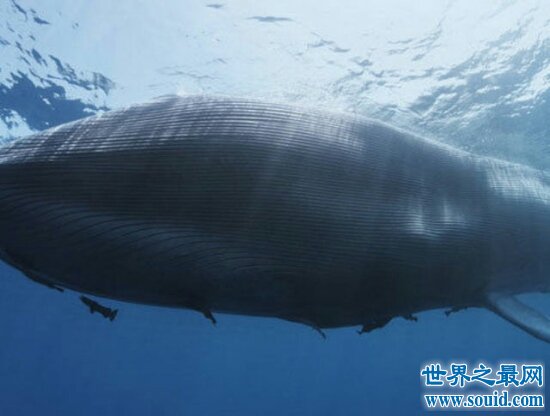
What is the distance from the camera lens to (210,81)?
13352 millimetres

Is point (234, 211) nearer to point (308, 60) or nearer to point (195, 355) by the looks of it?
point (308, 60)

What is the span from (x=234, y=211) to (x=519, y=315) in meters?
2.85

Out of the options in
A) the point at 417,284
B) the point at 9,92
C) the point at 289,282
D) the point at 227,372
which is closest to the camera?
the point at 289,282

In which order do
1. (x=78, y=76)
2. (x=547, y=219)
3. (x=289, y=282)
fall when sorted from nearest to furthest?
(x=289, y=282) → (x=547, y=219) → (x=78, y=76)

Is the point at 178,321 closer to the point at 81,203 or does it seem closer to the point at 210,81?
the point at 210,81

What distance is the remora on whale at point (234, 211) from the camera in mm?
2219

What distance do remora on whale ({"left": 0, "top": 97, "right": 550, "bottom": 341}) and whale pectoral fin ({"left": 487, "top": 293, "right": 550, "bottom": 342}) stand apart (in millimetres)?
903

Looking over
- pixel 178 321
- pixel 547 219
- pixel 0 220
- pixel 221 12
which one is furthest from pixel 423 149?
pixel 178 321

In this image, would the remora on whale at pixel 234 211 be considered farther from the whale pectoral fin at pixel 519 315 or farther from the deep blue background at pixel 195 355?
the deep blue background at pixel 195 355

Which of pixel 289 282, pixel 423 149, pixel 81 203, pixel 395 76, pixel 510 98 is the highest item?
pixel 81 203

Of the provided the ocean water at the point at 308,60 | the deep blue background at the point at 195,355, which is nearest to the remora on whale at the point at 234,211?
the ocean water at the point at 308,60

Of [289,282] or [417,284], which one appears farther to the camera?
[417,284]

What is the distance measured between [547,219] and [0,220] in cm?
402

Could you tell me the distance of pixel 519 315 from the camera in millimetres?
3852
